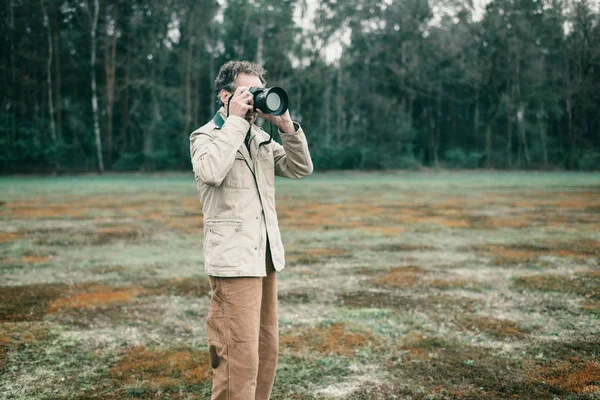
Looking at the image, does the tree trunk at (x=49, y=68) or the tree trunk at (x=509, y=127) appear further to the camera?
the tree trunk at (x=509, y=127)

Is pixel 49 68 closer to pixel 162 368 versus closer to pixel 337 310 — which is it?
pixel 337 310

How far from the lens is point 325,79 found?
150 feet

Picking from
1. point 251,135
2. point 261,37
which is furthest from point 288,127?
point 261,37

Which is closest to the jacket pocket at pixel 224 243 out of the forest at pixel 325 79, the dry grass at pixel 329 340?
the dry grass at pixel 329 340

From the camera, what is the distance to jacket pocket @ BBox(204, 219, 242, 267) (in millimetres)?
3125

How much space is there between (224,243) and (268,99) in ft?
2.52

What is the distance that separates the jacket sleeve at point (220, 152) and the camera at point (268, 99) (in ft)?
0.40

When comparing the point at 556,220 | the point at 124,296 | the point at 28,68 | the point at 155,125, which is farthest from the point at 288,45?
the point at 124,296

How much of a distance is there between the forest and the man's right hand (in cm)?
3505

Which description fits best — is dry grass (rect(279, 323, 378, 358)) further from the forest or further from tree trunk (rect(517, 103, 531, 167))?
tree trunk (rect(517, 103, 531, 167))

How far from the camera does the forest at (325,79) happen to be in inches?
1551

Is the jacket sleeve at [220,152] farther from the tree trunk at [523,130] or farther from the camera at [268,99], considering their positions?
the tree trunk at [523,130]

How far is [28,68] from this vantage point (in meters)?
39.7

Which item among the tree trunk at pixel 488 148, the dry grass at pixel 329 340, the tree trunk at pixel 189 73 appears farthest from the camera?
the tree trunk at pixel 488 148
